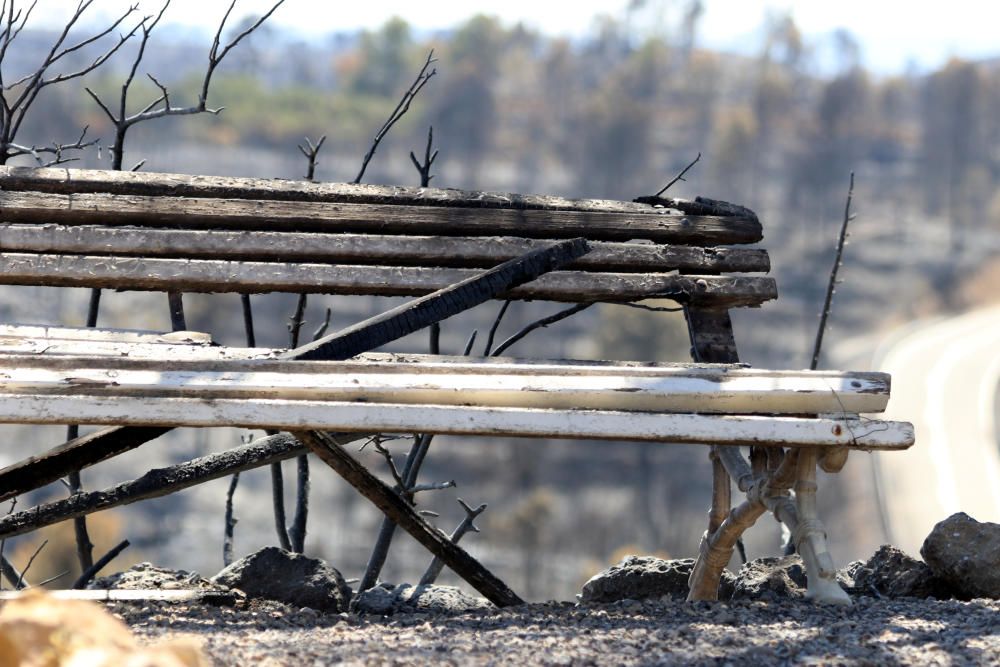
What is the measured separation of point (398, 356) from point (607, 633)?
3.06 ft

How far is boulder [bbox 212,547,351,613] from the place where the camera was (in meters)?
3.79

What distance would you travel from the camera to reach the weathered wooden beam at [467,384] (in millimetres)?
3023

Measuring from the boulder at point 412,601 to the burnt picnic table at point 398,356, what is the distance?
0.58 ft

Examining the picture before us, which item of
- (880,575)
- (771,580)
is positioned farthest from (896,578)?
(771,580)

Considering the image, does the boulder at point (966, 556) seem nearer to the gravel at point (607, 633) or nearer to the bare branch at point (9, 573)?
the gravel at point (607, 633)

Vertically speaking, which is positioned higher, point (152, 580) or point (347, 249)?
point (347, 249)

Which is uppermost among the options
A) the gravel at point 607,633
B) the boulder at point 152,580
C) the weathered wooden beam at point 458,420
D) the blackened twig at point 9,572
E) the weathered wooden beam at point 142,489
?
the weathered wooden beam at point 458,420

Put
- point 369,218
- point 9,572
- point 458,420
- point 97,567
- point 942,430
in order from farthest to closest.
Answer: point 942,430 → point 9,572 → point 97,567 → point 369,218 → point 458,420

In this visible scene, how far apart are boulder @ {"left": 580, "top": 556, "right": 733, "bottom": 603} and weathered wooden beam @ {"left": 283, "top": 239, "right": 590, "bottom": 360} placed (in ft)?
3.13

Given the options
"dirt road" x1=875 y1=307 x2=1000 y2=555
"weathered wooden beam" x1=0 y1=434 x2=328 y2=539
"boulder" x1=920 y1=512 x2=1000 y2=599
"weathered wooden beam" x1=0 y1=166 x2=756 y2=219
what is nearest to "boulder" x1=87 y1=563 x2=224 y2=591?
"weathered wooden beam" x1=0 y1=434 x2=328 y2=539

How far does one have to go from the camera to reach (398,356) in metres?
3.48

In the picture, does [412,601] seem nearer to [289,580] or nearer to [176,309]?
[289,580]

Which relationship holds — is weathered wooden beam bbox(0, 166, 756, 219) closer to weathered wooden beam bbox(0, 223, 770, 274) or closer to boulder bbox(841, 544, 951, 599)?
weathered wooden beam bbox(0, 223, 770, 274)

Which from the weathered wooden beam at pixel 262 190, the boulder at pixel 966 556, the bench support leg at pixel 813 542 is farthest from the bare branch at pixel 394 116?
the boulder at pixel 966 556
